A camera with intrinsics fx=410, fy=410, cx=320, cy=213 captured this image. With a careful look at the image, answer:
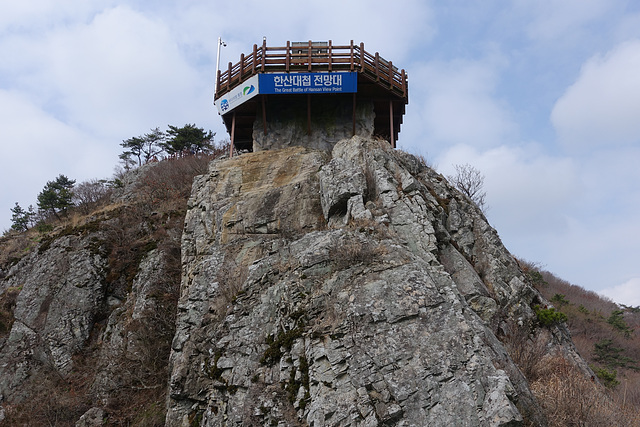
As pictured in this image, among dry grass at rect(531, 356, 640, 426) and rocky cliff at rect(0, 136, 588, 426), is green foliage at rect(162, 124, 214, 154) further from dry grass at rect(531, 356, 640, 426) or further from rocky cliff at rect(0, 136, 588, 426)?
dry grass at rect(531, 356, 640, 426)

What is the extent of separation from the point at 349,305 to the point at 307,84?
12523 mm

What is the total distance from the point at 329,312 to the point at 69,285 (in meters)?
15.4

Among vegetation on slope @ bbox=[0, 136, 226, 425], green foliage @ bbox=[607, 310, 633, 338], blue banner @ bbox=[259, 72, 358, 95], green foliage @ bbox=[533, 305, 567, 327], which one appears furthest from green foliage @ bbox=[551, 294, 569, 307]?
vegetation on slope @ bbox=[0, 136, 226, 425]

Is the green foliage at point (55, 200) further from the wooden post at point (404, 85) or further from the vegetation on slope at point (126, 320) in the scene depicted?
the wooden post at point (404, 85)

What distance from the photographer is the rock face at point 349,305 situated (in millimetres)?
7801

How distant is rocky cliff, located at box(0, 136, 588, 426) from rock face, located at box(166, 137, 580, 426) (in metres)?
0.04

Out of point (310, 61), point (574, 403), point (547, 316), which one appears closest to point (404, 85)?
point (310, 61)

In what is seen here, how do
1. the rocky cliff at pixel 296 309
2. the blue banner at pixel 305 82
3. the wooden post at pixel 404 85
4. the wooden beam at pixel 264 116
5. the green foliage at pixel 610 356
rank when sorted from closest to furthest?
the rocky cliff at pixel 296 309 → the blue banner at pixel 305 82 → the wooden beam at pixel 264 116 → the wooden post at pixel 404 85 → the green foliage at pixel 610 356

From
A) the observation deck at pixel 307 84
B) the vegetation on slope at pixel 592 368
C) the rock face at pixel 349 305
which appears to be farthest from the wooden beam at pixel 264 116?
the vegetation on slope at pixel 592 368

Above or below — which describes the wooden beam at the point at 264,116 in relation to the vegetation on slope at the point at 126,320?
above

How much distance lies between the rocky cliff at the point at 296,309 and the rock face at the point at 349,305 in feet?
0.13

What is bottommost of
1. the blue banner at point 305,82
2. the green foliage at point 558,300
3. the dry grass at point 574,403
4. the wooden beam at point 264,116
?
the dry grass at point 574,403

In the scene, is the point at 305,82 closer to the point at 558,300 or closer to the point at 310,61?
the point at 310,61

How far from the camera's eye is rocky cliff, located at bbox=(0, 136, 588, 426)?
316 inches
